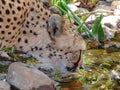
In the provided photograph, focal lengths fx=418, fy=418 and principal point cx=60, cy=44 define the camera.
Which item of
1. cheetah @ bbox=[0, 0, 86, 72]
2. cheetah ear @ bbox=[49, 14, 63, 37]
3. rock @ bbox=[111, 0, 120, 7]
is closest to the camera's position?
cheetah @ bbox=[0, 0, 86, 72]

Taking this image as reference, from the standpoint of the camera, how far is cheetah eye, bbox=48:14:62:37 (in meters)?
4.45

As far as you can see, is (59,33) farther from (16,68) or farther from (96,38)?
(96,38)

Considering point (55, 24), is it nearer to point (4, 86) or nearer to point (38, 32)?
point (38, 32)

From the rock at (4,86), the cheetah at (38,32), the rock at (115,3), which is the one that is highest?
the cheetah at (38,32)

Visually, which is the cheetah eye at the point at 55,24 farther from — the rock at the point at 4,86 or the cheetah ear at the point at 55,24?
the rock at the point at 4,86

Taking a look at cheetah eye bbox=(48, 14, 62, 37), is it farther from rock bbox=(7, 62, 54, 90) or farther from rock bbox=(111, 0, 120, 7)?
rock bbox=(111, 0, 120, 7)

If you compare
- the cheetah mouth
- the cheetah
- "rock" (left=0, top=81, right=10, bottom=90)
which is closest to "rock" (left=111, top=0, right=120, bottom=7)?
the cheetah mouth

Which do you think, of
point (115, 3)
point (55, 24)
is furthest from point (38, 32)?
point (115, 3)

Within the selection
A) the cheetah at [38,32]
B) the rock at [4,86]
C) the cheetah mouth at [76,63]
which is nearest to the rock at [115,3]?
the cheetah mouth at [76,63]

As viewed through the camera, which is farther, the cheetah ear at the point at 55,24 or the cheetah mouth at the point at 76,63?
the cheetah mouth at the point at 76,63

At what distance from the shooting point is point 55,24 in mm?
4449

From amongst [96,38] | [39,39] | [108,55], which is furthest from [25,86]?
[96,38]

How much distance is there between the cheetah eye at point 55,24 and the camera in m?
4.45

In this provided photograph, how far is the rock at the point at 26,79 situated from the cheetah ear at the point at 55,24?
0.75m
